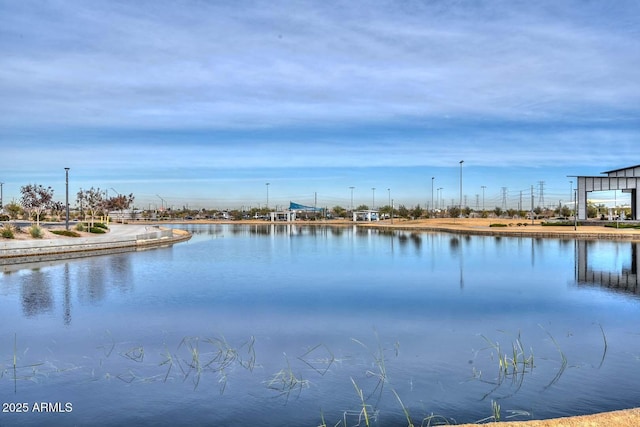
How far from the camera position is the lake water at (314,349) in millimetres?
8008

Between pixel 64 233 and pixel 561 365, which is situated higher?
pixel 64 233

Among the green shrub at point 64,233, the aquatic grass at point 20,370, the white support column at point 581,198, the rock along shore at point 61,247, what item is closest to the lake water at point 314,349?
the aquatic grass at point 20,370

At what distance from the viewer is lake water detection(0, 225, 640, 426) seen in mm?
8008

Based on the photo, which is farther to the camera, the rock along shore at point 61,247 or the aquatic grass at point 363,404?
the rock along shore at point 61,247

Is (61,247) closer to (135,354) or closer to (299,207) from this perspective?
(135,354)

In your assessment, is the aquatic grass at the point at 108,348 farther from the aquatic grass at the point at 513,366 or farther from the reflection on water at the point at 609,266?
the reflection on water at the point at 609,266

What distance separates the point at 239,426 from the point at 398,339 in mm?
5139

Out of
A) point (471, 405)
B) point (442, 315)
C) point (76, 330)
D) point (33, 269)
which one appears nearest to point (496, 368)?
point (471, 405)

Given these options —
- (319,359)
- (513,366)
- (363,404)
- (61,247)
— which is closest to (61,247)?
(61,247)

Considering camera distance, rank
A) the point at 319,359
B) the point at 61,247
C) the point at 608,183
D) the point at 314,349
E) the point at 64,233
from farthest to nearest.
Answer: the point at 608,183 → the point at 64,233 → the point at 61,247 → the point at 314,349 → the point at 319,359

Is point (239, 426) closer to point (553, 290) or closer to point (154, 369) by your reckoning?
point (154, 369)

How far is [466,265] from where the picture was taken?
26641 millimetres

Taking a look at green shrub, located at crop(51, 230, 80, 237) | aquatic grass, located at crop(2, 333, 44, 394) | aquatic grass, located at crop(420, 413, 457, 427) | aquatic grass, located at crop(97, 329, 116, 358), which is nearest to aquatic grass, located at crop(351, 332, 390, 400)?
aquatic grass, located at crop(420, 413, 457, 427)

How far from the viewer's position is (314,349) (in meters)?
11.0
